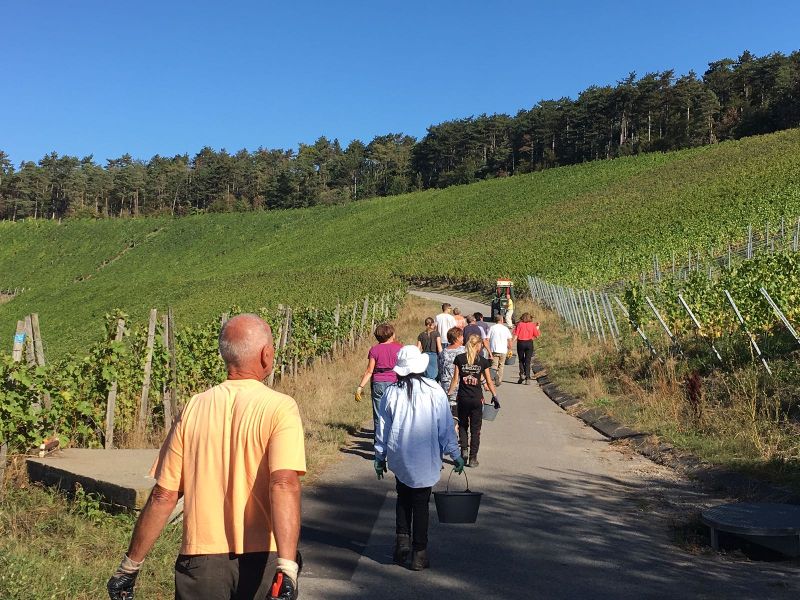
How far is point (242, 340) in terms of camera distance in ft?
11.1

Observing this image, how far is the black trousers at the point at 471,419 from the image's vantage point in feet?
32.0

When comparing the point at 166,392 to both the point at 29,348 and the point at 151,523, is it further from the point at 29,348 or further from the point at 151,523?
the point at 151,523

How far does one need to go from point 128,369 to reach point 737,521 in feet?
24.9

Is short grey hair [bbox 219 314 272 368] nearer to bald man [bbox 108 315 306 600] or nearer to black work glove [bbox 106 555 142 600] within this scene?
bald man [bbox 108 315 306 600]

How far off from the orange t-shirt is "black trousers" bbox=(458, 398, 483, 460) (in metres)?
6.65

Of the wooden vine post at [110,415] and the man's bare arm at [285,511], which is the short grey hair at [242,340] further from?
the wooden vine post at [110,415]

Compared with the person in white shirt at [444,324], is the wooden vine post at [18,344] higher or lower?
lower

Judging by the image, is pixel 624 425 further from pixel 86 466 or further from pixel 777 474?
pixel 86 466

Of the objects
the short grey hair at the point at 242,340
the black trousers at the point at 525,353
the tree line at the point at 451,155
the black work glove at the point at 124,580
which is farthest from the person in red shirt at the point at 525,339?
the tree line at the point at 451,155

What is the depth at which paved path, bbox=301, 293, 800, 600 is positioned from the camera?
228 inches

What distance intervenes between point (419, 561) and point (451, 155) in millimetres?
140165

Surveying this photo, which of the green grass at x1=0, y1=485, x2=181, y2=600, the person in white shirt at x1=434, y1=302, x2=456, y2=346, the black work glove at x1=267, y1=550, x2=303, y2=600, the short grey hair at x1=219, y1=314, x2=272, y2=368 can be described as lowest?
the green grass at x1=0, y1=485, x2=181, y2=600

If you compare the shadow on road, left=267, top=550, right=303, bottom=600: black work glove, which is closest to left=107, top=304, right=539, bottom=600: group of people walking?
left=267, top=550, right=303, bottom=600: black work glove

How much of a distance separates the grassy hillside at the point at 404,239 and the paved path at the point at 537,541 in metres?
28.5
